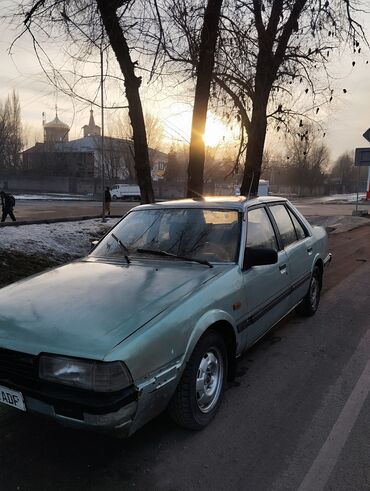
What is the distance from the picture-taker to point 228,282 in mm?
3455

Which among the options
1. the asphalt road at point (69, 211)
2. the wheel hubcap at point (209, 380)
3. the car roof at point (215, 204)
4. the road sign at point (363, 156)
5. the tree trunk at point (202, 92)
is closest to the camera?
the wheel hubcap at point (209, 380)

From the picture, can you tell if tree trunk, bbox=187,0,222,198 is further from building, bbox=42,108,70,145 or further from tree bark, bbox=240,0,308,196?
building, bbox=42,108,70,145

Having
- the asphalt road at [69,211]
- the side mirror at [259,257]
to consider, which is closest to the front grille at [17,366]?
the side mirror at [259,257]

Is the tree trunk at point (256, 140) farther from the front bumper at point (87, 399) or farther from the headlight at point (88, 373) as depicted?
the headlight at point (88, 373)

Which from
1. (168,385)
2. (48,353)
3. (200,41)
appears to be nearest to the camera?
(48,353)

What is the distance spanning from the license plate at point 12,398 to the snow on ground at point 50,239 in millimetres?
5916

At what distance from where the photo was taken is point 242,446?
9.61 feet

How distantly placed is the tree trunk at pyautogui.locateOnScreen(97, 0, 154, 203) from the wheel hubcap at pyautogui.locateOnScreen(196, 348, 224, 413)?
7276 mm

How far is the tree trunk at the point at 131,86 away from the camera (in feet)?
28.6

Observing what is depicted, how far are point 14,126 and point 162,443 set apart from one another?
238ft

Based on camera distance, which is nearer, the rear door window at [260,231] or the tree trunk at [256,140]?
the rear door window at [260,231]

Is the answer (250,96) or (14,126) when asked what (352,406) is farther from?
(14,126)

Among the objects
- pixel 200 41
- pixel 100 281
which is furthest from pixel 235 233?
pixel 200 41

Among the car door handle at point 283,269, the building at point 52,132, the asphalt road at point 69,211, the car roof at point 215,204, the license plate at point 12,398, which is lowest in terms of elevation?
the asphalt road at point 69,211
